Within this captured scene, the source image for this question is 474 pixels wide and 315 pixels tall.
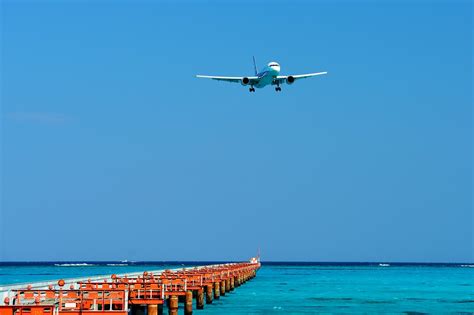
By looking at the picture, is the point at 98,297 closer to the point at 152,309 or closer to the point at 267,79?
the point at 152,309

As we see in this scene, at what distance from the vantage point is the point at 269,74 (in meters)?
91.1

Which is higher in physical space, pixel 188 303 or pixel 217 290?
pixel 217 290

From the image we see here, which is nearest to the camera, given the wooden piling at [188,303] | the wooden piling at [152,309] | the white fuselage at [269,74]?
the wooden piling at [152,309]

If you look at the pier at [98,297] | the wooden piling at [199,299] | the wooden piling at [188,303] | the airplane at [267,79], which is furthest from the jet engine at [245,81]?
the wooden piling at [188,303]

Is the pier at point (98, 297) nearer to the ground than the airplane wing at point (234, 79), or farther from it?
nearer to the ground

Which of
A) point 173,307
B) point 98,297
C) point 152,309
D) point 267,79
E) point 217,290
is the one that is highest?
point 267,79

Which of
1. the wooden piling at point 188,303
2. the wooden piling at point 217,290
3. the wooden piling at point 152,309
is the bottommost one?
the wooden piling at point 152,309

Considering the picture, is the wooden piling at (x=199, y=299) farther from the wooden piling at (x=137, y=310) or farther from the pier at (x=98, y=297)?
the wooden piling at (x=137, y=310)

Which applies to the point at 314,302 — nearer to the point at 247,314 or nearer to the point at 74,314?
the point at 247,314

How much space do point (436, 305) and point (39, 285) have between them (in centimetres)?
4961

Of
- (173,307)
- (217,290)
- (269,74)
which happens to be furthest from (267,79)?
(173,307)

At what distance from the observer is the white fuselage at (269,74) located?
91113 millimetres

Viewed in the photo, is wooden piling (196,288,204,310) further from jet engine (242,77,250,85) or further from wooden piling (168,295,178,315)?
jet engine (242,77,250,85)

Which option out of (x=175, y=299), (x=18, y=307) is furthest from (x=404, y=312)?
(x=18, y=307)
